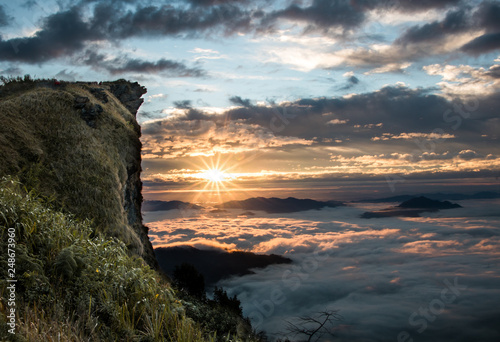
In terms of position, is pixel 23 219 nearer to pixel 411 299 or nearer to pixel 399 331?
pixel 399 331

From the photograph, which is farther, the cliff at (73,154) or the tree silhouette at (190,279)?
the tree silhouette at (190,279)

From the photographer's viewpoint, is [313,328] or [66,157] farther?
[313,328]

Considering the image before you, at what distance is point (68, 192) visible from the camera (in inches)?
560

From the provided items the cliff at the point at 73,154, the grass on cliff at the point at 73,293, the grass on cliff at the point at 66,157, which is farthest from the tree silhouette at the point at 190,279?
the grass on cliff at the point at 73,293

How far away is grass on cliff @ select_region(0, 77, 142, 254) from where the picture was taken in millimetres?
13773

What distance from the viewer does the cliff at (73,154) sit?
13.9 meters

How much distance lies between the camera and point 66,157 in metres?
15.8

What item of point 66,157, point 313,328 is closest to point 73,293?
point 66,157

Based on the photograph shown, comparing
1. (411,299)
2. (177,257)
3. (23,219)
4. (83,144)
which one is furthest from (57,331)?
(411,299)

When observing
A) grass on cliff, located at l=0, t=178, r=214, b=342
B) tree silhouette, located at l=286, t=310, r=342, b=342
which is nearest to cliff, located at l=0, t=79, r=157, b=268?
grass on cliff, located at l=0, t=178, r=214, b=342

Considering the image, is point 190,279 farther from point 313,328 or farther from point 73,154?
point 73,154

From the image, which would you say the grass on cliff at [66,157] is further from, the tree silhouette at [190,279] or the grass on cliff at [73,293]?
the tree silhouette at [190,279]

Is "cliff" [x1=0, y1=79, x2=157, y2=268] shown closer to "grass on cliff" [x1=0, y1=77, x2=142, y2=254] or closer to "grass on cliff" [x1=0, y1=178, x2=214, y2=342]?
"grass on cliff" [x1=0, y1=77, x2=142, y2=254]

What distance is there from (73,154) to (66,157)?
1.61 feet
